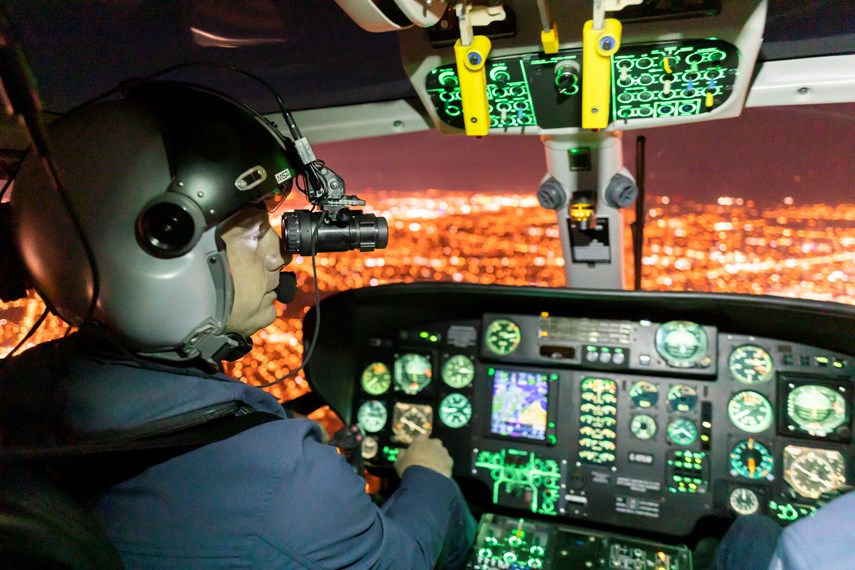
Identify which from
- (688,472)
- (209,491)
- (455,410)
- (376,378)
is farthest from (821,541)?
(376,378)

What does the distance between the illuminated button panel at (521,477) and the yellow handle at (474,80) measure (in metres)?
1.30

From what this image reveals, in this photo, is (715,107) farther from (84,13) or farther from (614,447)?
(84,13)

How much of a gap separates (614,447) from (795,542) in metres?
1.46

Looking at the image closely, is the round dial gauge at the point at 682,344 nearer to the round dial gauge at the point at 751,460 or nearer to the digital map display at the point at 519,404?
the round dial gauge at the point at 751,460

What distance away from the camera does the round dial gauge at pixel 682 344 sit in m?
2.06

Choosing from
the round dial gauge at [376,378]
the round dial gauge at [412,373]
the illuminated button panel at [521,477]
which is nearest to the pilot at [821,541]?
the illuminated button panel at [521,477]

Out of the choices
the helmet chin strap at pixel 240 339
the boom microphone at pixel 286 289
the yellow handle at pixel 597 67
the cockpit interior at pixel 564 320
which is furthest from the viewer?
the cockpit interior at pixel 564 320

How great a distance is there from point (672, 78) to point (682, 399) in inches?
46.9

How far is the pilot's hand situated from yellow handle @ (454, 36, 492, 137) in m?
0.96

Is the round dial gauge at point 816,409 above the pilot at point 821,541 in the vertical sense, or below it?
above

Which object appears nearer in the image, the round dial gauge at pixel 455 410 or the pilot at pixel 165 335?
the pilot at pixel 165 335

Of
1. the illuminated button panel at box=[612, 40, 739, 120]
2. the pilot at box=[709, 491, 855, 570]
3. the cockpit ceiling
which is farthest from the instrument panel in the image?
the pilot at box=[709, 491, 855, 570]

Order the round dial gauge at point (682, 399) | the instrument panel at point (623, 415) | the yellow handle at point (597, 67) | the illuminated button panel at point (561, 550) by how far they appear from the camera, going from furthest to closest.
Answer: the round dial gauge at point (682, 399) → the instrument panel at point (623, 415) → the illuminated button panel at point (561, 550) → the yellow handle at point (597, 67)

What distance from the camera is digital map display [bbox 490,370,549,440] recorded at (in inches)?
87.4
